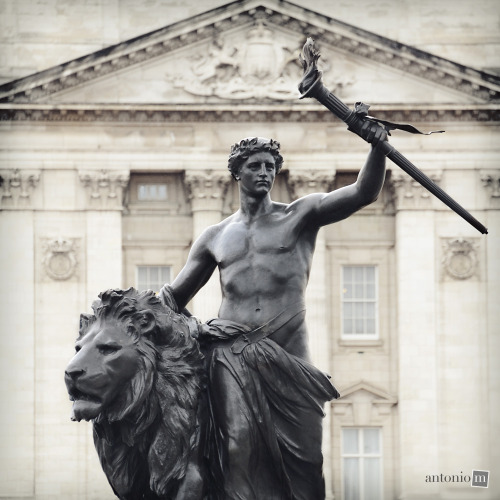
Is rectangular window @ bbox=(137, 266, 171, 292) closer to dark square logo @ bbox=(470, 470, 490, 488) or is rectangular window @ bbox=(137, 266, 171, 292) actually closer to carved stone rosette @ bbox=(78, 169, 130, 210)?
carved stone rosette @ bbox=(78, 169, 130, 210)

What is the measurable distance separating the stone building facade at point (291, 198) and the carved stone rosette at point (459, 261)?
5 centimetres

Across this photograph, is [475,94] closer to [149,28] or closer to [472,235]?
[472,235]

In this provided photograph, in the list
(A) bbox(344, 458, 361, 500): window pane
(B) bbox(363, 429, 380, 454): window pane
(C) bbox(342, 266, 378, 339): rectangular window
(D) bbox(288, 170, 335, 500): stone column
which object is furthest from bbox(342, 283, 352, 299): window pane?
(A) bbox(344, 458, 361, 500): window pane

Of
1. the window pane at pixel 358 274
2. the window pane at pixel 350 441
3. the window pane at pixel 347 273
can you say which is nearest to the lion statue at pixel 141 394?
the window pane at pixel 347 273

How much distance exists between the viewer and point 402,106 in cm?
6250

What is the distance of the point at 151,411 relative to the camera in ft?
33.1

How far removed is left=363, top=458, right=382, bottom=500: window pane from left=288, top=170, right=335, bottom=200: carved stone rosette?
847 centimetres

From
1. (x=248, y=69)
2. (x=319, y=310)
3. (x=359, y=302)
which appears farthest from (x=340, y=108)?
(x=248, y=69)

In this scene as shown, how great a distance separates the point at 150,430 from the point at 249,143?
A: 158 cm

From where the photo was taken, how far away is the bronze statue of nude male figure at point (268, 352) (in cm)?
1023

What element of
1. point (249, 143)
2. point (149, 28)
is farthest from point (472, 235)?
point (249, 143)

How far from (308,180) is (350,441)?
321 inches

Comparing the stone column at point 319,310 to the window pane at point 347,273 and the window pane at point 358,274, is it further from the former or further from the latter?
the window pane at point 358,274

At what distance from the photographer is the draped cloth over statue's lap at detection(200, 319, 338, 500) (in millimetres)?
10219
